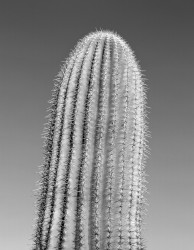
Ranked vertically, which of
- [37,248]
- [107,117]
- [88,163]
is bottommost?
[37,248]

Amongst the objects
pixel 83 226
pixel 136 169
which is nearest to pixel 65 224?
pixel 83 226

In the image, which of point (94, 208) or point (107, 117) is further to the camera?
point (107, 117)

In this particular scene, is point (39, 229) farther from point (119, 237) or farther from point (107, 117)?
point (107, 117)

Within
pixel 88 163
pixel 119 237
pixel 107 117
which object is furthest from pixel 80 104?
pixel 119 237

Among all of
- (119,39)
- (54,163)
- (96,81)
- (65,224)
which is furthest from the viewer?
(119,39)

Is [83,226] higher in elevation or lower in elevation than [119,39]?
lower

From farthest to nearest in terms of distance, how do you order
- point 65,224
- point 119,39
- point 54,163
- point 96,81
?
point 119,39, point 96,81, point 54,163, point 65,224
